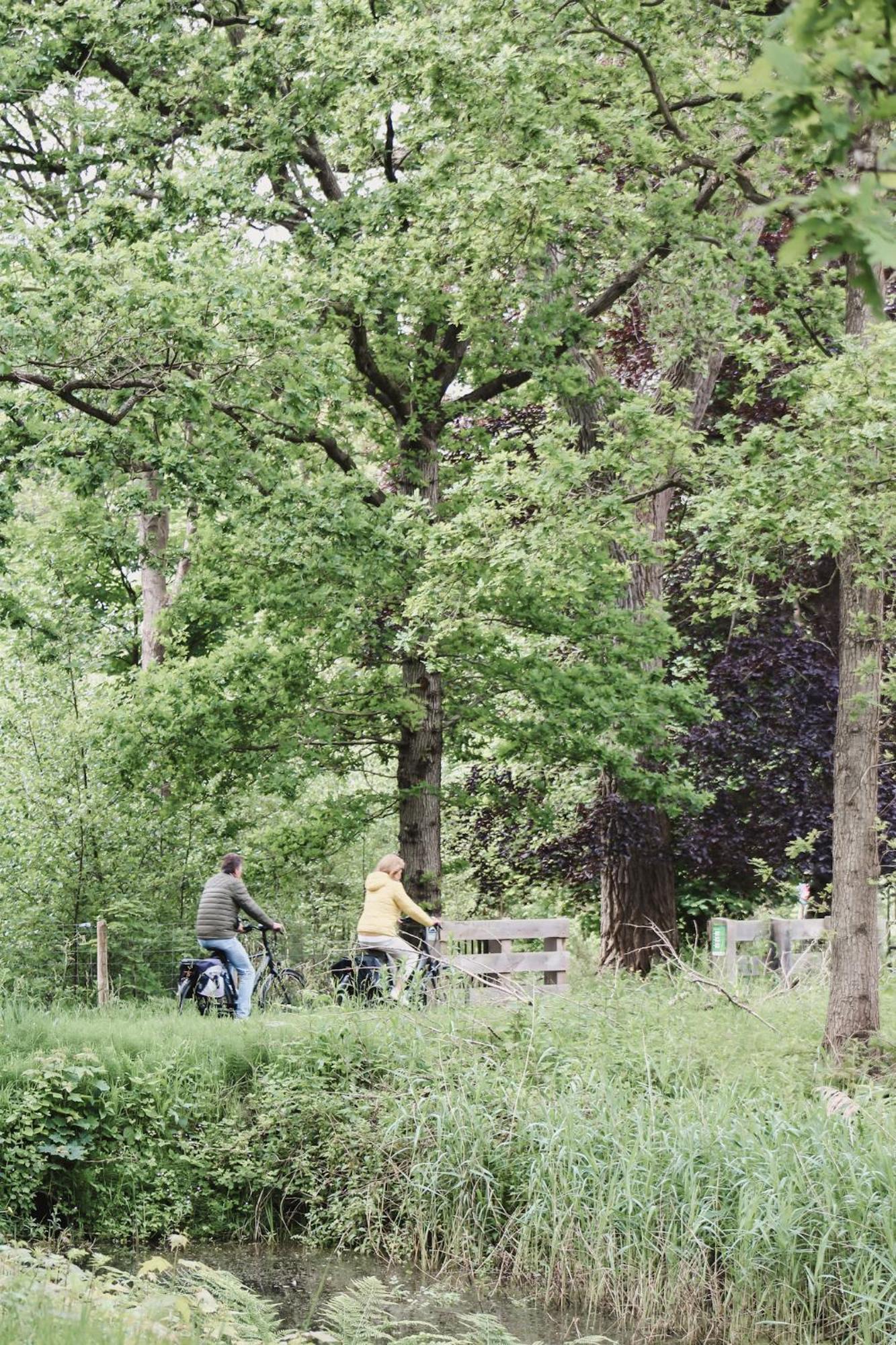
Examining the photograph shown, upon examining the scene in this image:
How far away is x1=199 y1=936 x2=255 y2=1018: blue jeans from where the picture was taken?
508 inches

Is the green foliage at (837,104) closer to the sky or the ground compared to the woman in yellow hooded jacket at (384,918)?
closer to the sky

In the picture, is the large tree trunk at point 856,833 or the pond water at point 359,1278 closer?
the pond water at point 359,1278

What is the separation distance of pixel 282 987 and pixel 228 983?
3.55 ft

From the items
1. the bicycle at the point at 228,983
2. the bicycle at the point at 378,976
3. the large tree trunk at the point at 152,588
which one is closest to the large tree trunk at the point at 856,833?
the bicycle at the point at 378,976

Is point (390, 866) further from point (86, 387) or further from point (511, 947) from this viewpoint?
point (86, 387)

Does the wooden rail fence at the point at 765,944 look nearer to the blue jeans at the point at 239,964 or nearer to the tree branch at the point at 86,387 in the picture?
the blue jeans at the point at 239,964

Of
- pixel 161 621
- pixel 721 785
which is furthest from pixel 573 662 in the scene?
pixel 161 621

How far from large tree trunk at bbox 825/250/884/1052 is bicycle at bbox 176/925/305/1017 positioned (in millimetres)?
4612

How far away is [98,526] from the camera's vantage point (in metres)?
16.4

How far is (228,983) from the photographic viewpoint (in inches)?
516

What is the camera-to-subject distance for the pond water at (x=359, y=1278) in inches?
293

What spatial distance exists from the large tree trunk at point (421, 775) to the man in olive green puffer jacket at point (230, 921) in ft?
6.79

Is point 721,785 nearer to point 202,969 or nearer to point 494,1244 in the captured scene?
point 202,969

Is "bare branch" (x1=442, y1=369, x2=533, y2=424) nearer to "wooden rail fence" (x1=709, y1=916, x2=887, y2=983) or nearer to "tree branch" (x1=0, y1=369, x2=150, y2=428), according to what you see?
"tree branch" (x1=0, y1=369, x2=150, y2=428)
